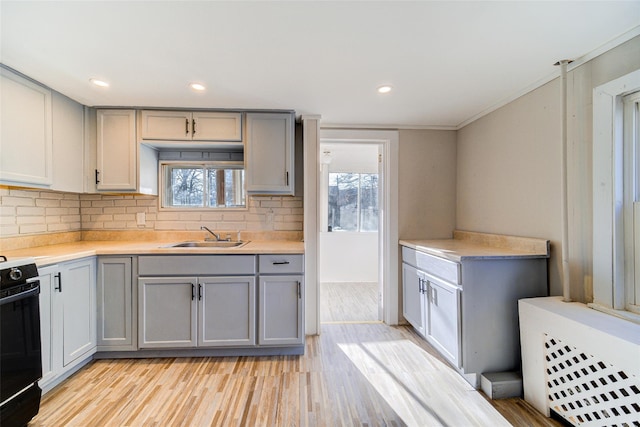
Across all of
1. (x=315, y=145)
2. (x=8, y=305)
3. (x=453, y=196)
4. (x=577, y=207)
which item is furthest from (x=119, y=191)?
(x=577, y=207)

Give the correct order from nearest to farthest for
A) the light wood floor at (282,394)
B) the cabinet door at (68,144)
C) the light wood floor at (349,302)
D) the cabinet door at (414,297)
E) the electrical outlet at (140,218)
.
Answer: the light wood floor at (282,394)
the cabinet door at (68,144)
the cabinet door at (414,297)
the electrical outlet at (140,218)
the light wood floor at (349,302)

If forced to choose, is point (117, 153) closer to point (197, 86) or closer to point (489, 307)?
point (197, 86)

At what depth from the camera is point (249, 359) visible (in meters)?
2.34

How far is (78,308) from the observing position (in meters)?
2.07

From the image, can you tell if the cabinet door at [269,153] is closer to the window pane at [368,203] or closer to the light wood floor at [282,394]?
the light wood floor at [282,394]

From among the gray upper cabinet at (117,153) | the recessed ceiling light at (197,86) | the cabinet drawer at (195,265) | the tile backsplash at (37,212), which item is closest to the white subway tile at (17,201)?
the tile backsplash at (37,212)

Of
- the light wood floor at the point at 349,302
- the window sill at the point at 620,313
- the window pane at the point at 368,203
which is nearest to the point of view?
the window sill at the point at 620,313

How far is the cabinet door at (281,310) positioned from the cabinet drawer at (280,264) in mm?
58

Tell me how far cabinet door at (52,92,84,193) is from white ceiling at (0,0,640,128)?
12cm

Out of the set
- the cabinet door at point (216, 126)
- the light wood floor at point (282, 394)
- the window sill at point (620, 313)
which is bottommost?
the light wood floor at point (282, 394)

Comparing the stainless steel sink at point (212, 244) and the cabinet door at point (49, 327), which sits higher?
the stainless steel sink at point (212, 244)

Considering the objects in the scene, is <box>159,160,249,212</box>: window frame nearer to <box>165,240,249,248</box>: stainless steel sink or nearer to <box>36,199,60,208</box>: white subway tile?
<box>165,240,249,248</box>: stainless steel sink

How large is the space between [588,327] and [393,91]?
188cm

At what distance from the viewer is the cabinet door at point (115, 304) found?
224 centimetres
